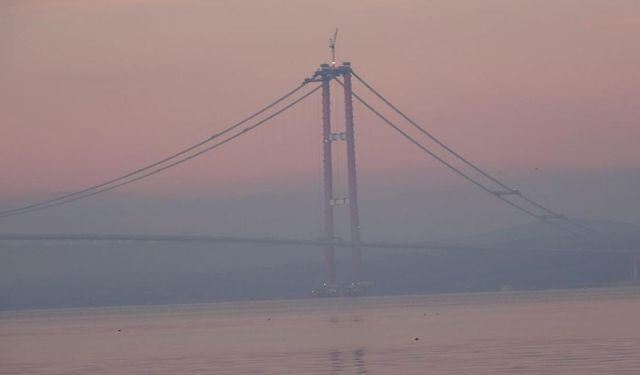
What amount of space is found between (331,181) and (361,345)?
42.1m

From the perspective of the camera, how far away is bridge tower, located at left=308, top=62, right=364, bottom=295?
2982 inches

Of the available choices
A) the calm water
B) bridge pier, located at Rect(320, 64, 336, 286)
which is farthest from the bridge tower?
the calm water

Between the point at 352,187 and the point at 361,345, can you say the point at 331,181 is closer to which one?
the point at 352,187

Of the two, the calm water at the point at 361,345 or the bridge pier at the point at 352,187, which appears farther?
the bridge pier at the point at 352,187

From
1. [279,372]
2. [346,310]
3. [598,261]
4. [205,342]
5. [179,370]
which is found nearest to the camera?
[279,372]

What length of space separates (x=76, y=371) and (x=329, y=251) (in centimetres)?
4487

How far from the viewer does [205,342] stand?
42.2 metres

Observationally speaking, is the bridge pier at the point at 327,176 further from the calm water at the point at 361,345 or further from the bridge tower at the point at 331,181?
the calm water at the point at 361,345

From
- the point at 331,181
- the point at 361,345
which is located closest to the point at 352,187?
the point at 331,181

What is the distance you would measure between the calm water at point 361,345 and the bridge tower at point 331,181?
55.0ft

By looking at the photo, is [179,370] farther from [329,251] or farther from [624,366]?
[329,251]

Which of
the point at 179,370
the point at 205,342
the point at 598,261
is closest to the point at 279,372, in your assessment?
the point at 179,370

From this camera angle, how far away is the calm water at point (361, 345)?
93.6 ft

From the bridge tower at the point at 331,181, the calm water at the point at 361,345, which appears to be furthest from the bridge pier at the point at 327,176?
the calm water at the point at 361,345
